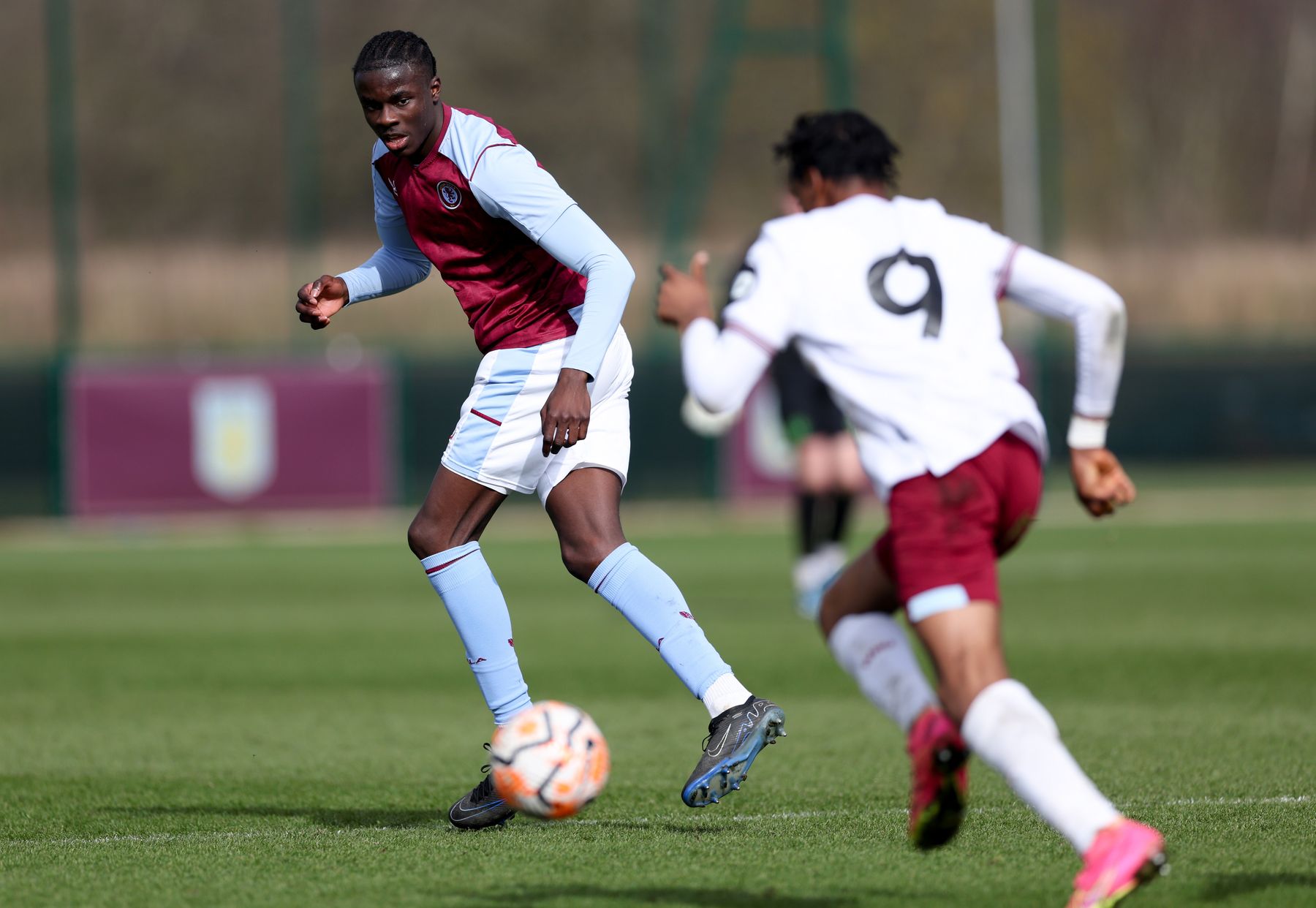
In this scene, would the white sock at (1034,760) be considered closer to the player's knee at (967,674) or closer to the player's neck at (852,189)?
the player's knee at (967,674)

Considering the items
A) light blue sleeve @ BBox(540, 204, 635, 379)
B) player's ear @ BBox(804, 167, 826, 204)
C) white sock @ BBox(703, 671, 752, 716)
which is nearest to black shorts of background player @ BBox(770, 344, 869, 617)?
white sock @ BBox(703, 671, 752, 716)

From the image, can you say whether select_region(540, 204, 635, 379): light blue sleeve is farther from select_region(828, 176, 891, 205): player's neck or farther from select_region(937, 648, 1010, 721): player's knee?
select_region(937, 648, 1010, 721): player's knee

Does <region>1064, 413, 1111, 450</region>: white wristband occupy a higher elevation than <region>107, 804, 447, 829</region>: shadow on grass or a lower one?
higher

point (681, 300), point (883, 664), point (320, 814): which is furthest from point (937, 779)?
point (320, 814)

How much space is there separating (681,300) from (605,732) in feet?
12.1

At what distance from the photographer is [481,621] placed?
17.8 ft

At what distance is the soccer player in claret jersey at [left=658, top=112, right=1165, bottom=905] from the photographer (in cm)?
394

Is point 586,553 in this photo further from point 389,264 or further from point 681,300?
point 681,300

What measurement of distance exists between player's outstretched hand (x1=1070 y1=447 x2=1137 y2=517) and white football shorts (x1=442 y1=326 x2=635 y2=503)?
159 cm

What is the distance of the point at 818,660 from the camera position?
9.77 m

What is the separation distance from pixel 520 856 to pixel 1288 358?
1880cm

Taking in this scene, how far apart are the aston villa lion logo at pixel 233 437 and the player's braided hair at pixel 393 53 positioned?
573 inches

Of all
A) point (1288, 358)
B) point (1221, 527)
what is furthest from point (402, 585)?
point (1288, 358)

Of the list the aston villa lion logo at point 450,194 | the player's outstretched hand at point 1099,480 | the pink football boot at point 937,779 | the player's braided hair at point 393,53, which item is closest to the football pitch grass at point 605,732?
the pink football boot at point 937,779
